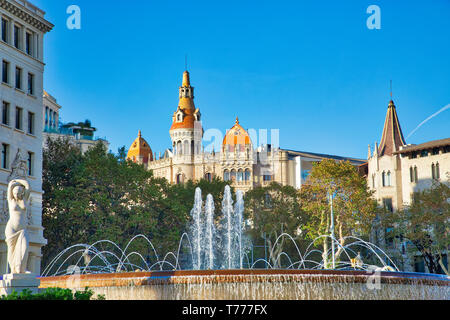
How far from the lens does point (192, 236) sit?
6769cm

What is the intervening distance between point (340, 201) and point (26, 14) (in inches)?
1119

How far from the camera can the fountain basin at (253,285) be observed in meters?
22.9

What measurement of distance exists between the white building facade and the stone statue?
24.1 m

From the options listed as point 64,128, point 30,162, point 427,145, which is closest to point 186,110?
point 64,128

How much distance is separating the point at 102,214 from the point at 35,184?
22.7ft

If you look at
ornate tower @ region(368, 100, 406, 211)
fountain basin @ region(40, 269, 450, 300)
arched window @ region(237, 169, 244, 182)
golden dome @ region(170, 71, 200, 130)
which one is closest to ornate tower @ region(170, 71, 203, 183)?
golden dome @ region(170, 71, 200, 130)

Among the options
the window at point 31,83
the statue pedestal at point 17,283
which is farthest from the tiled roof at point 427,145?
the statue pedestal at point 17,283

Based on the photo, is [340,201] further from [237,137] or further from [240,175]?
[237,137]

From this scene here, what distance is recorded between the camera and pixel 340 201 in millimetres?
58812

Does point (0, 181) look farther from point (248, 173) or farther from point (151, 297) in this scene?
point (248, 173)

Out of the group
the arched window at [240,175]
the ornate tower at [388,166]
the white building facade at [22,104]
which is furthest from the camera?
the arched window at [240,175]

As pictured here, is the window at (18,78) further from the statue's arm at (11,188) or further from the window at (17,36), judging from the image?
the statue's arm at (11,188)

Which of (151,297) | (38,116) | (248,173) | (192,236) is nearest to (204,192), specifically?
(192,236)

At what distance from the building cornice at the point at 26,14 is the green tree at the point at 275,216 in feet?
103
